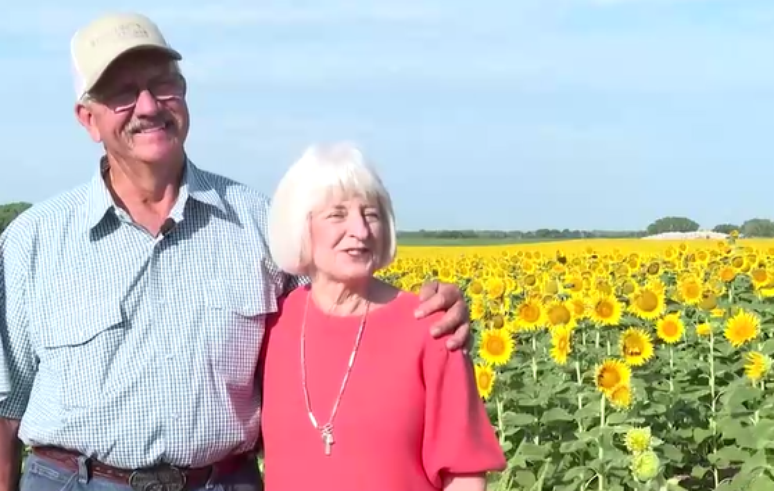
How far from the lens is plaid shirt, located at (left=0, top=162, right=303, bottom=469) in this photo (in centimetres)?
313

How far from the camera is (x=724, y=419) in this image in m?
5.96

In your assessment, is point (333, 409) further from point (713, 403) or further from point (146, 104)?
point (713, 403)

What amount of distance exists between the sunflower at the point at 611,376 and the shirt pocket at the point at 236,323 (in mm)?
2642

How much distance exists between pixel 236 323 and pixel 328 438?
1.32 feet

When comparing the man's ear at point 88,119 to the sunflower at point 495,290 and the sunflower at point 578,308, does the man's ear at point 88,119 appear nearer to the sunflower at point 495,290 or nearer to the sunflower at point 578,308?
the sunflower at point 578,308

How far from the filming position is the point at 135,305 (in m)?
3.20

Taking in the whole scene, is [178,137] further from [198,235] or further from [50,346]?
[50,346]

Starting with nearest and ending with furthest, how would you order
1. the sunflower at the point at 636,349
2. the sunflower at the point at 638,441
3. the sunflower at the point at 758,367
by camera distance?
the sunflower at the point at 638,441 → the sunflower at the point at 758,367 → the sunflower at the point at 636,349

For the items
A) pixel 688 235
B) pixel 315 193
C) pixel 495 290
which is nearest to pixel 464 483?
pixel 315 193

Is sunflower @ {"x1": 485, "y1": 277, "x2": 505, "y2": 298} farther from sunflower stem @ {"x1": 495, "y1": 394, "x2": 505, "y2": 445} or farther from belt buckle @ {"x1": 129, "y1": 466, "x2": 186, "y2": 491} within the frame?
belt buckle @ {"x1": 129, "y1": 466, "x2": 186, "y2": 491}

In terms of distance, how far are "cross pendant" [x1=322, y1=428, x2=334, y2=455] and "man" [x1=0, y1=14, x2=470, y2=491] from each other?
0.15 m

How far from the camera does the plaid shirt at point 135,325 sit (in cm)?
313

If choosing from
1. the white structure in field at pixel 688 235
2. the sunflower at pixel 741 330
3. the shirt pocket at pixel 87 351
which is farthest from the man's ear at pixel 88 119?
the white structure in field at pixel 688 235

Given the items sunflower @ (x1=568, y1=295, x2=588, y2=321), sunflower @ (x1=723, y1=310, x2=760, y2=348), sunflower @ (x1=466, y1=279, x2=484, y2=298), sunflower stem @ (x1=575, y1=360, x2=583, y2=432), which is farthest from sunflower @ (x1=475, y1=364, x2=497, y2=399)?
sunflower @ (x1=466, y1=279, x2=484, y2=298)
